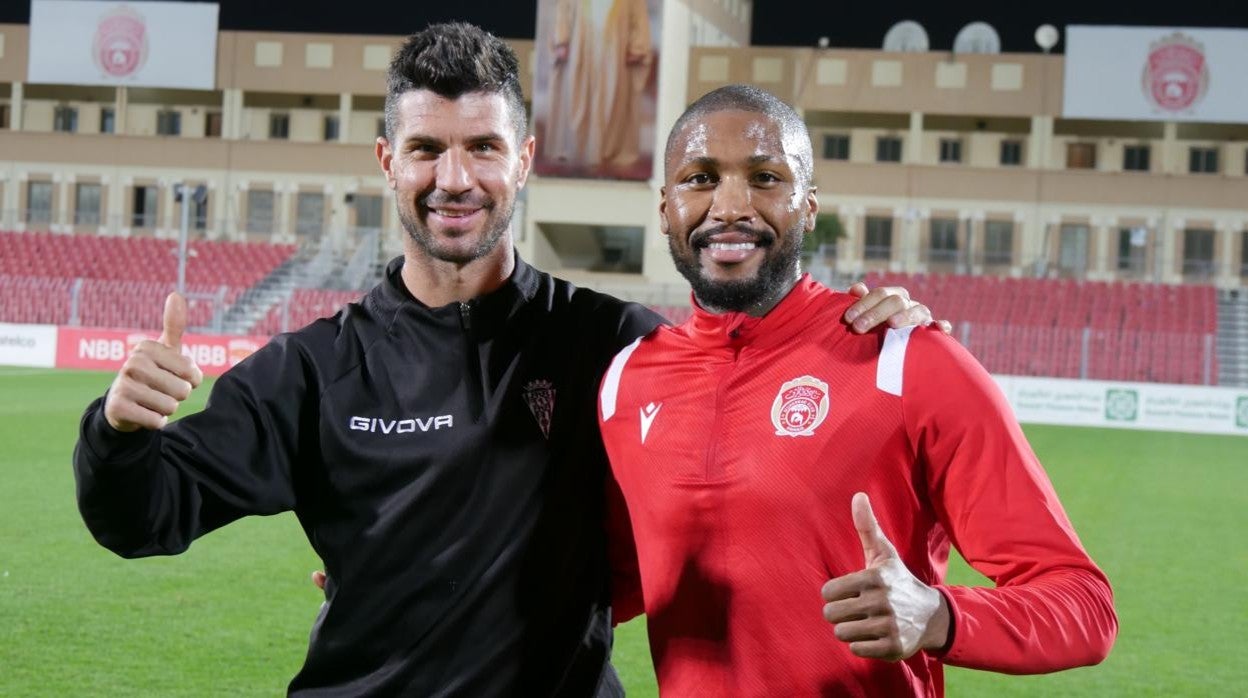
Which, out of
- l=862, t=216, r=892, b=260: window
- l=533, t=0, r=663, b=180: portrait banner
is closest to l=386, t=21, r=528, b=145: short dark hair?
l=533, t=0, r=663, b=180: portrait banner

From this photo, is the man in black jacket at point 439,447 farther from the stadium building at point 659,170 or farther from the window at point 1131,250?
the window at point 1131,250

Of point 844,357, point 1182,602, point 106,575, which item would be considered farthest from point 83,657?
point 1182,602

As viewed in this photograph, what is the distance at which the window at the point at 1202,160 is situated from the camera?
48.4 m

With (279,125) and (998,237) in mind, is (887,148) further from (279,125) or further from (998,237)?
(279,125)

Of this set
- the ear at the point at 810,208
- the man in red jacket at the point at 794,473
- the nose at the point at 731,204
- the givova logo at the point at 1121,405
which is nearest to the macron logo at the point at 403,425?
the man in red jacket at the point at 794,473

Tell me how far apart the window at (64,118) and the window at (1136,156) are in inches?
1413

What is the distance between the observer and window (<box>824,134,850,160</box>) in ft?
164

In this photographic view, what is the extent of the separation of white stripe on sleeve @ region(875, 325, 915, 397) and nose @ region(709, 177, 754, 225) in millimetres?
401

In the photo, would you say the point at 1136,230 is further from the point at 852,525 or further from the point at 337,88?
the point at 852,525

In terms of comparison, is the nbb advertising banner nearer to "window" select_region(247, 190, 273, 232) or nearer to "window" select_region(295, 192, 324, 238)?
"window" select_region(295, 192, 324, 238)

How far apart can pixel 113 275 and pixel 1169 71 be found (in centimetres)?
3194

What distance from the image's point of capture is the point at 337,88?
5078 cm

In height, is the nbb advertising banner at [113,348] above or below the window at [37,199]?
below

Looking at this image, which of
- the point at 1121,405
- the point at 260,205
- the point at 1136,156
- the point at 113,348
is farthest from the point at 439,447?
the point at 1136,156
